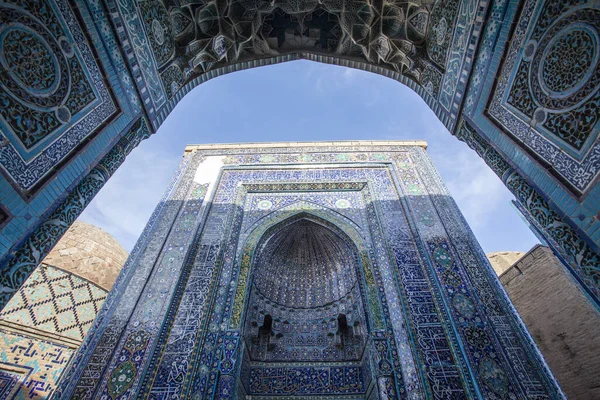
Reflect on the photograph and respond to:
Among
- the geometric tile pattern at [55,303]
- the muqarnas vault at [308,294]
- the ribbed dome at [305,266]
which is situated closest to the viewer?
the muqarnas vault at [308,294]

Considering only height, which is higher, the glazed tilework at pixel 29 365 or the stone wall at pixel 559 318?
the stone wall at pixel 559 318

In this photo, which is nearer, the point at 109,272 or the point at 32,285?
the point at 32,285

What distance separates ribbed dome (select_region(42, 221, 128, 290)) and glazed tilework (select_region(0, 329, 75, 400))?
168 cm

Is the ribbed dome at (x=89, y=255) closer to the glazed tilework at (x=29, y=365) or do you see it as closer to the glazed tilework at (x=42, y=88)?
the glazed tilework at (x=29, y=365)

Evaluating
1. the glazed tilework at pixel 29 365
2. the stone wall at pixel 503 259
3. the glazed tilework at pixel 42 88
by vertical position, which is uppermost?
the stone wall at pixel 503 259

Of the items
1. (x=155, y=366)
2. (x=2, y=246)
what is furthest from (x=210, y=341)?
(x=2, y=246)

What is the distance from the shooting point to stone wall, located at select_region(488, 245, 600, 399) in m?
5.51

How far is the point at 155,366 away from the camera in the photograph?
4113 mm

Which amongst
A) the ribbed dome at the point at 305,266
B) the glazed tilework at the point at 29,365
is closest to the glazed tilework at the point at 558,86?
the ribbed dome at the point at 305,266

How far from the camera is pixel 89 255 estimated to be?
303 inches

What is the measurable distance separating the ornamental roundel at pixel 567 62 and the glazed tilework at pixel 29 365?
7.08 metres

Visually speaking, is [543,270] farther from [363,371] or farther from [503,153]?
[503,153]

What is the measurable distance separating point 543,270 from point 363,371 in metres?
4.74

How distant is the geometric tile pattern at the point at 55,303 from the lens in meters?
5.94
